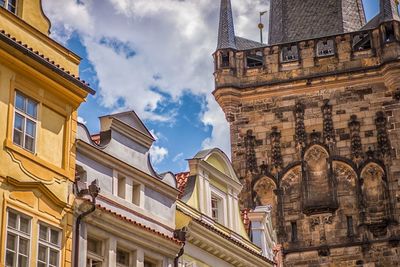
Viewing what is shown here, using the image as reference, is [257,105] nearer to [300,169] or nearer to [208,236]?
[300,169]

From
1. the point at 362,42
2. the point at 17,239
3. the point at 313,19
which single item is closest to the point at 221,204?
the point at 17,239

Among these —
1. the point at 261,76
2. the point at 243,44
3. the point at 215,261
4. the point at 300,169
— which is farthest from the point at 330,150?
the point at 215,261

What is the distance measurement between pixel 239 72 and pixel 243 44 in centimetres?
197

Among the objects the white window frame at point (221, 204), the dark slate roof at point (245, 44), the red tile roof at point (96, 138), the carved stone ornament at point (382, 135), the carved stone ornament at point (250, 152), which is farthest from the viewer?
the dark slate roof at point (245, 44)

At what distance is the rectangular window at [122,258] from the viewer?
50.1 ft

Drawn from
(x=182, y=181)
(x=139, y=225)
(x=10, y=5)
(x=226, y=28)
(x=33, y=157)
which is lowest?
(x=139, y=225)

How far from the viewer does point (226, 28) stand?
1368 inches

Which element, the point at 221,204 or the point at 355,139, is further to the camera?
the point at 355,139

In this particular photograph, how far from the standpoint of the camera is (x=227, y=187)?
66.9 feet

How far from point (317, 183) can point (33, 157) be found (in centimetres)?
1913

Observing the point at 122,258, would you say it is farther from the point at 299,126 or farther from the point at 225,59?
the point at 225,59

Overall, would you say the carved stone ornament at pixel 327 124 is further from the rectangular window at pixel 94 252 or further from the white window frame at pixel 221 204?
the rectangular window at pixel 94 252

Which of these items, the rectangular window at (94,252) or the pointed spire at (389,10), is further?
the pointed spire at (389,10)

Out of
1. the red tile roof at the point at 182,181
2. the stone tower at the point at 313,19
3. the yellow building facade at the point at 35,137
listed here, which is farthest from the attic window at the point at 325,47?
the yellow building facade at the point at 35,137
